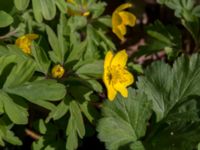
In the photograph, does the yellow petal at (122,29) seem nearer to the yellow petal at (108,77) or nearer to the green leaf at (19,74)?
A: the yellow petal at (108,77)

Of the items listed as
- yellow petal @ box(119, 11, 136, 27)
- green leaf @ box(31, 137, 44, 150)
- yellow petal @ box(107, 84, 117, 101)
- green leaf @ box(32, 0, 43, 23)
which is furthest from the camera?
yellow petal @ box(119, 11, 136, 27)

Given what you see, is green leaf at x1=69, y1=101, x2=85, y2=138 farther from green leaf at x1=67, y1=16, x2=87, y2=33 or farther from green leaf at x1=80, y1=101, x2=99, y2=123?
green leaf at x1=67, y1=16, x2=87, y2=33

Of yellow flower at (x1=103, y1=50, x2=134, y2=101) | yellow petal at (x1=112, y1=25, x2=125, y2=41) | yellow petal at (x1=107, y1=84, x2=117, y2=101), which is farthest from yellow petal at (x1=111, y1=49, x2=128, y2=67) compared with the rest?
yellow petal at (x1=112, y1=25, x2=125, y2=41)

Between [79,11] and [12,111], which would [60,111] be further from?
[79,11]

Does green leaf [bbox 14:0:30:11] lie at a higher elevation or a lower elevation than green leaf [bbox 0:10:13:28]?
higher

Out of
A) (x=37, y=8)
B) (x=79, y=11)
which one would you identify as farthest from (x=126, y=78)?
(x=37, y=8)

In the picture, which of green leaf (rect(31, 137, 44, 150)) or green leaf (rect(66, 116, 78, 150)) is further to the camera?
green leaf (rect(31, 137, 44, 150))

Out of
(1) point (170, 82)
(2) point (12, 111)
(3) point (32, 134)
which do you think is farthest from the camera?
(3) point (32, 134)
